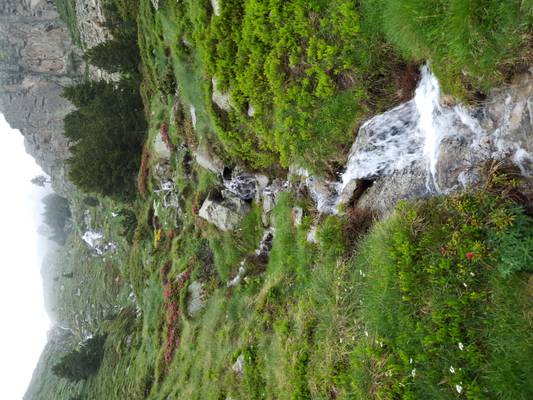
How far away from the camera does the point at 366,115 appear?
33.7 ft

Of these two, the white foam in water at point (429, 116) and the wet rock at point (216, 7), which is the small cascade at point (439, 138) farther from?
the wet rock at point (216, 7)

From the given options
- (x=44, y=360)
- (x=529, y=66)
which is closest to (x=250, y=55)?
(x=529, y=66)

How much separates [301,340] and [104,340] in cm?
Answer: 3334

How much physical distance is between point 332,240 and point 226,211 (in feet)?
25.7

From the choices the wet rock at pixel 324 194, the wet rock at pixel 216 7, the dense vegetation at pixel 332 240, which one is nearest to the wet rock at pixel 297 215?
the dense vegetation at pixel 332 240

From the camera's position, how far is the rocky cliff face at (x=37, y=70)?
49219mm

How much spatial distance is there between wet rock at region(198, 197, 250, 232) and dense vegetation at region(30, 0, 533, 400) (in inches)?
27.0

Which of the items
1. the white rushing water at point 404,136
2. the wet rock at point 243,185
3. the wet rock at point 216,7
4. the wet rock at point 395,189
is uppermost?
the wet rock at point 216,7

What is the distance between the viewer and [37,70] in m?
53.1

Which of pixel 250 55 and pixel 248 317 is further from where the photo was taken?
pixel 248 317

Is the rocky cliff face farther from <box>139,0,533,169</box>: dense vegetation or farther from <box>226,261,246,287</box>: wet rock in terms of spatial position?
<box>139,0,533,169</box>: dense vegetation

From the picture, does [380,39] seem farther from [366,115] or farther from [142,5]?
[142,5]

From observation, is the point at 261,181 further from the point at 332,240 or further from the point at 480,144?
the point at 480,144

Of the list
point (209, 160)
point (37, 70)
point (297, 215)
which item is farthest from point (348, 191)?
point (37, 70)
